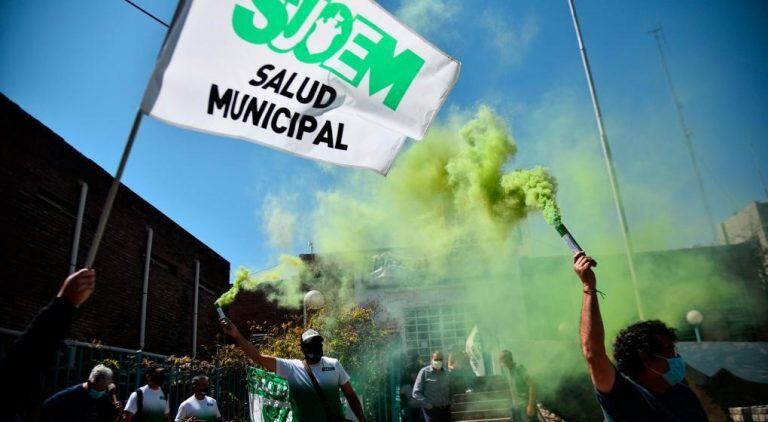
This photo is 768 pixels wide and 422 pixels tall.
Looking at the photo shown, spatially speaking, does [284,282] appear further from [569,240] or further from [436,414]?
[569,240]

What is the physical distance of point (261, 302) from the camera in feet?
82.7

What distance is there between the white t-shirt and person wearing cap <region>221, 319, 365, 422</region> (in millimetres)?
3366

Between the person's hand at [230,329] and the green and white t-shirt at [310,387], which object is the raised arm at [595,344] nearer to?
the green and white t-shirt at [310,387]

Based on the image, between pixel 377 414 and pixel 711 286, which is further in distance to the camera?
pixel 711 286

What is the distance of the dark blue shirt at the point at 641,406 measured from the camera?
2.33 metres

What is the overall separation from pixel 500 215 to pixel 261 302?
15.9 m

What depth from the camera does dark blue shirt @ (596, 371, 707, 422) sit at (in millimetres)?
2334

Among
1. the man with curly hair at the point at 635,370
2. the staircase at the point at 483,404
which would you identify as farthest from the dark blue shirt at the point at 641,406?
the staircase at the point at 483,404

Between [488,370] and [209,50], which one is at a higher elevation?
[209,50]

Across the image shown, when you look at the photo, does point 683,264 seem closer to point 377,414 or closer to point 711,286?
point 711,286

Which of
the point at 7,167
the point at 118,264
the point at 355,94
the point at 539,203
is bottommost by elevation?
the point at 539,203

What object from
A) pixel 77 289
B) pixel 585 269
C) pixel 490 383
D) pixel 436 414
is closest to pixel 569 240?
pixel 585 269

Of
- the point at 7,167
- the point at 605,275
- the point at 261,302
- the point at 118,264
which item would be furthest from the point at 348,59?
the point at 261,302

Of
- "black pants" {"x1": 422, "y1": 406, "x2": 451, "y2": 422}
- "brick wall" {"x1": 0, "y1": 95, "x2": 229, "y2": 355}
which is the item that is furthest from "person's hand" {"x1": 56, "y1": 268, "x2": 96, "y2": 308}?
"brick wall" {"x1": 0, "y1": 95, "x2": 229, "y2": 355}
